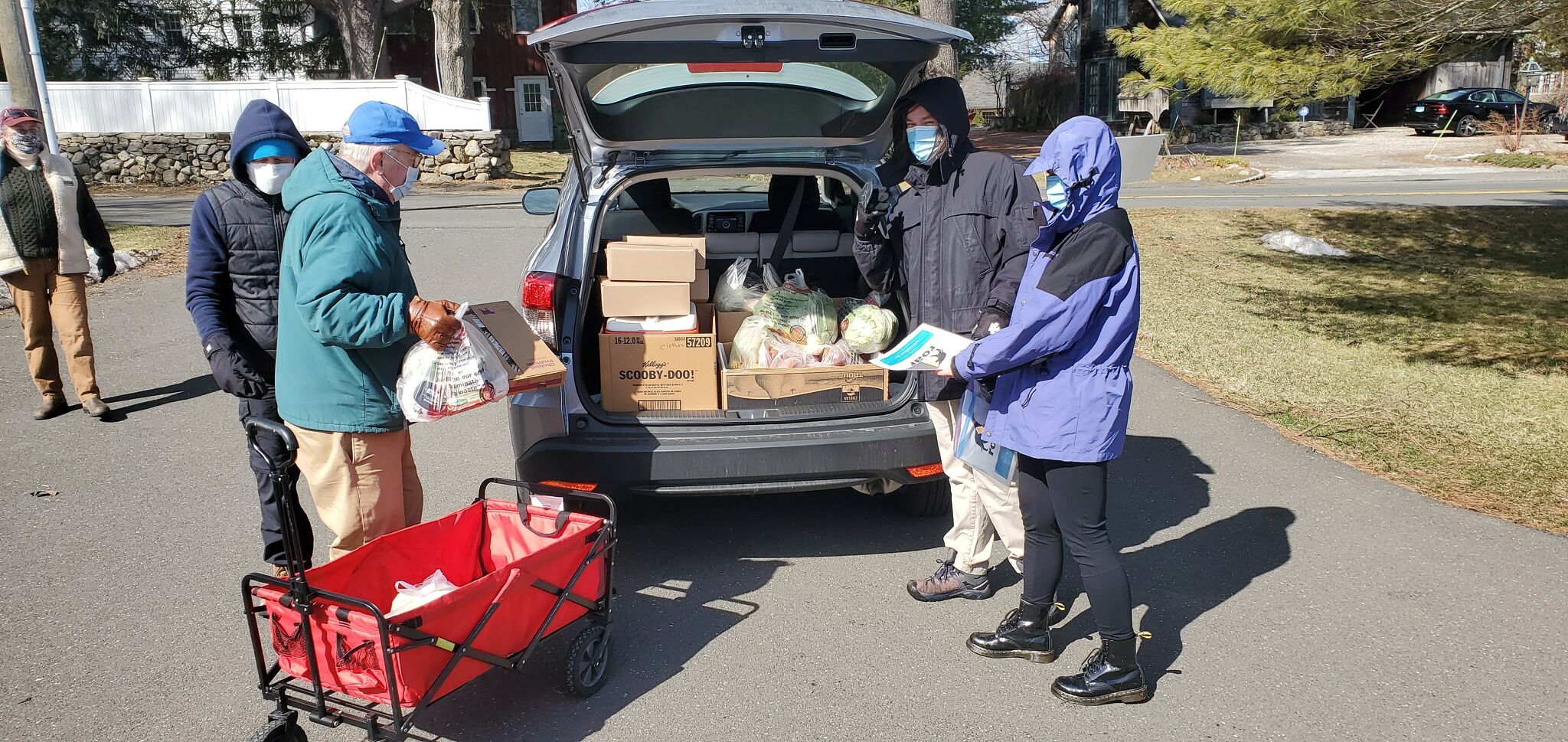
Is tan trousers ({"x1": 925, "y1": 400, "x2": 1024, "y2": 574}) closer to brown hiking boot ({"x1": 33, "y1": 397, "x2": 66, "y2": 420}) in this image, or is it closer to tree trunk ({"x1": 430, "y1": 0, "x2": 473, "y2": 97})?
brown hiking boot ({"x1": 33, "y1": 397, "x2": 66, "y2": 420})

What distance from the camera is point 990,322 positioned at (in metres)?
3.52

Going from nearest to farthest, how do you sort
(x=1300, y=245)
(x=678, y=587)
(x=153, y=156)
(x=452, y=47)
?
(x=678, y=587) < (x=1300, y=245) < (x=153, y=156) < (x=452, y=47)

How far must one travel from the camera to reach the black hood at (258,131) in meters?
3.57

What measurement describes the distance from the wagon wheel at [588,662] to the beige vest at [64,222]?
466cm

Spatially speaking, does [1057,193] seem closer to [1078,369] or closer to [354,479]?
[1078,369]

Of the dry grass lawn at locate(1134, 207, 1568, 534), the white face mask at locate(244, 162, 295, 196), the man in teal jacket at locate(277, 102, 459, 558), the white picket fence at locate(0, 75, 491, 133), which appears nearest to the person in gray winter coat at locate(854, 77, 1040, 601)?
the man in teal jacket at locate(277, 102, 459, 558)

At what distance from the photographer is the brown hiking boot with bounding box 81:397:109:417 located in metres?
6.17

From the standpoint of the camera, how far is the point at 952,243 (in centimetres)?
369

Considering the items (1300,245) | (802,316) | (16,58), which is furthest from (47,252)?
(1300,245)

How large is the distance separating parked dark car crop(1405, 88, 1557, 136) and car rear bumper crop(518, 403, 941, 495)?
3038 cm

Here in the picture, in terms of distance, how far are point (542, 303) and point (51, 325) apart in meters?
4.08

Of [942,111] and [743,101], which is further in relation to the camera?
[743,101]

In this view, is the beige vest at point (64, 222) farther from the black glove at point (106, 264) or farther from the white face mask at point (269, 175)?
the white face mask at point (269, 175)

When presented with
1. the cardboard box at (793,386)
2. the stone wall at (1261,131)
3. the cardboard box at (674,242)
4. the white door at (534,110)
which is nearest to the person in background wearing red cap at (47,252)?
the cardboard box at (674,242)
